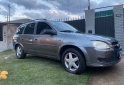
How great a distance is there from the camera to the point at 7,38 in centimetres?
1986

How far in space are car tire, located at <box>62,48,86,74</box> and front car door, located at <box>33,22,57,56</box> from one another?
20.8 inches

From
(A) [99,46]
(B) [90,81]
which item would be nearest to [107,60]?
(A) [99,46]

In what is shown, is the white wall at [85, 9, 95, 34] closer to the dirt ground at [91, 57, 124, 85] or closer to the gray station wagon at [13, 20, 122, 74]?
the gray station wagon at [13, 20, 122, 74]

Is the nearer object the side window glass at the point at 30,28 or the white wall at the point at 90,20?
the side window glass at the point at 30,28

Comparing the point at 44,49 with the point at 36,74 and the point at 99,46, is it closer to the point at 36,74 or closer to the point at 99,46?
the point at 36,74

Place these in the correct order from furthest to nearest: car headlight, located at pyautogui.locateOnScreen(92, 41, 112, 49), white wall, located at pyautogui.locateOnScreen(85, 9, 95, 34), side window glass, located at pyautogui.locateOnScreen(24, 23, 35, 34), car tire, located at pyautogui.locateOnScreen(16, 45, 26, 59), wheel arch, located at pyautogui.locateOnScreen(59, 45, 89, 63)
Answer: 1. white wall, located at pyautogui.locateOnScreen(85, 9, 95, 34)
2. car tire, located at pyautogui.locateOnScreen(16, 45, 26, 59)
3. side window glass, located at pyautogui.locateOnScreen(24, 23, 35, 34)
4. wheel arch, located at pyautogui.locateOnScreen(59, 45, 89, 63)
5. car headlight, located at pyautogui.locateOnScreen(92, 41, 112, 49)

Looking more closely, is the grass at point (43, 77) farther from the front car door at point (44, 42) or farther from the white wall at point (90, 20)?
the white wall at point (90, 20)

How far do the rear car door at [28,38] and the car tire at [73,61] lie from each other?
1907 millimetres

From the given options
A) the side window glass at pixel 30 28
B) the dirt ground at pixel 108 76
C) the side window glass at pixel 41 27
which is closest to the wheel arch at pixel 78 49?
the dirt ground at pixel 108 76

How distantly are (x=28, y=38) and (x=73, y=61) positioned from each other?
255 centimetres

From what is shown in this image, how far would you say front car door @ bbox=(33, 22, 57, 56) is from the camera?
16.9ft

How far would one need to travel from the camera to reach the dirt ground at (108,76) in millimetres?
4124

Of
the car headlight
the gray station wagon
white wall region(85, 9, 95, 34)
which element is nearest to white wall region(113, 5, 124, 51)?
white wall region(85, 9, 95, 34)

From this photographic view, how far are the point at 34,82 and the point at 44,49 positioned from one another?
1.61 meters
